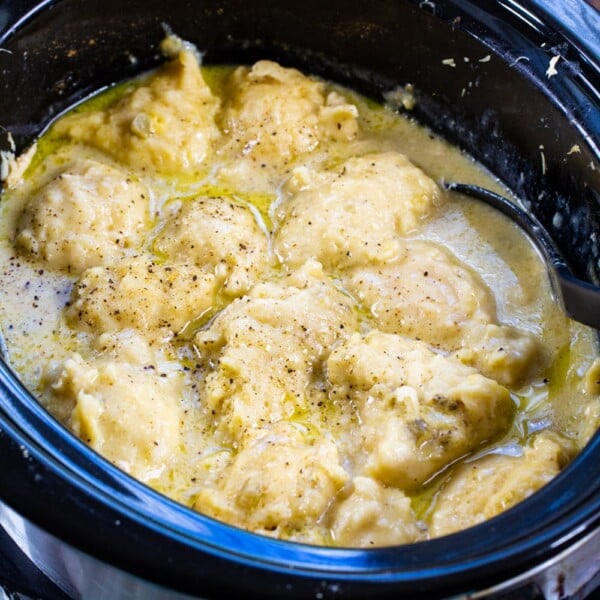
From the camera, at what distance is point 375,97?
128 inches

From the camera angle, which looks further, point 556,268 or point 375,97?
point 375,97

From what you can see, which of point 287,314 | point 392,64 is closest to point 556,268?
point 287,314

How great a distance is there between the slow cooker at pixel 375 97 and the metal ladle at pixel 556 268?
0.08 metres

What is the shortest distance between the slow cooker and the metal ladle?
8 centimetres

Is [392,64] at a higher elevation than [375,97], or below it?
higher

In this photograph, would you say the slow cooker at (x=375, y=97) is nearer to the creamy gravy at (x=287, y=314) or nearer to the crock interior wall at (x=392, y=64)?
the crock interior wall at (x=392, y=64)

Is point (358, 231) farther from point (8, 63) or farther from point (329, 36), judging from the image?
point (8, 63)

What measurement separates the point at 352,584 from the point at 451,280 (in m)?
1.12

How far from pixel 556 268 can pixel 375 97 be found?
3.24ft

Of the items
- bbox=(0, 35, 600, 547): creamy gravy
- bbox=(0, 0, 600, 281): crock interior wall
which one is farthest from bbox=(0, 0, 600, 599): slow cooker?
bbox=(0, 35, 600, 547): creamy gravy

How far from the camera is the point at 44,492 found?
185cm

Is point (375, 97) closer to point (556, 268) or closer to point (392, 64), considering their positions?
point (392, 64)

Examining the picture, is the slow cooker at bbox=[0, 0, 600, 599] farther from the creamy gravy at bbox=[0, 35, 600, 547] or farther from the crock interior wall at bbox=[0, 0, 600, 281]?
the creamy gravy at bbox=[0, 35, 600, 547]

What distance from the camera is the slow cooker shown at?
1.76 meters
